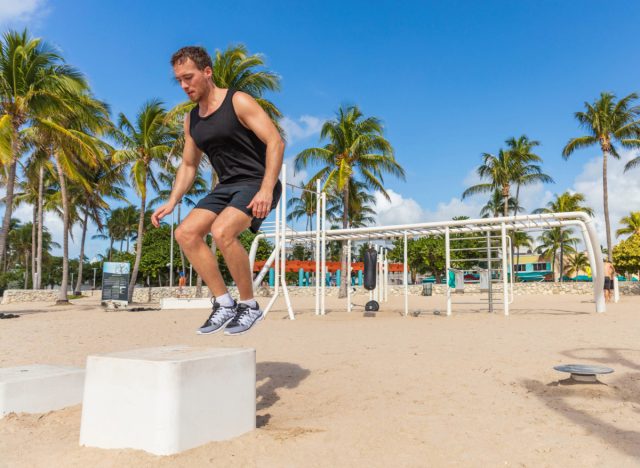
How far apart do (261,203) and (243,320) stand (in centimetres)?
74

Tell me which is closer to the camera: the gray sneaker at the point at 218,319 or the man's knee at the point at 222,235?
the man's knee at the point at 222,235

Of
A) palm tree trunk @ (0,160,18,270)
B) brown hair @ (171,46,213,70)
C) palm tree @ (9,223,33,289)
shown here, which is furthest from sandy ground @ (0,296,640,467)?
palm tree @ (9,223,33,289)

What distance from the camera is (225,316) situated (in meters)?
3.06

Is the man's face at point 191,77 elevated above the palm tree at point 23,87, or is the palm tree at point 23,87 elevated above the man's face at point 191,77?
the palm tree at point 23,87

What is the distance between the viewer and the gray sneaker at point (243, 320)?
118 inches

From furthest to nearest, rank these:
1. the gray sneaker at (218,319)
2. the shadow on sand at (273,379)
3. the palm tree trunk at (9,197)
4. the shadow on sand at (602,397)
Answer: the palm tree trunk at (9,197)
the shadow on sand at (273,379)
the shadow on sand at (602,397)
the gray sneaker at (218,319)

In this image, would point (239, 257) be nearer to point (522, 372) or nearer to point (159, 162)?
point (522, 372)

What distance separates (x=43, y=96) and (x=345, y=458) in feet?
55.7

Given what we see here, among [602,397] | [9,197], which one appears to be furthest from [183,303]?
[602,397]

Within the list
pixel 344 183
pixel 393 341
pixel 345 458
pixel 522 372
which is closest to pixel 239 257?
pixel 345 458

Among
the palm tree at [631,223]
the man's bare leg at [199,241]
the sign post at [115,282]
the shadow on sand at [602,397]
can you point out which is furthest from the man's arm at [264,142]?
the palm tree at [631,223]

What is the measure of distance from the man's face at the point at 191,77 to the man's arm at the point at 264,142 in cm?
19

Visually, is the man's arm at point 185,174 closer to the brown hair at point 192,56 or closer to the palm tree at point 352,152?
the brown hair at point 192,56

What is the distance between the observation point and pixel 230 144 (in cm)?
297
